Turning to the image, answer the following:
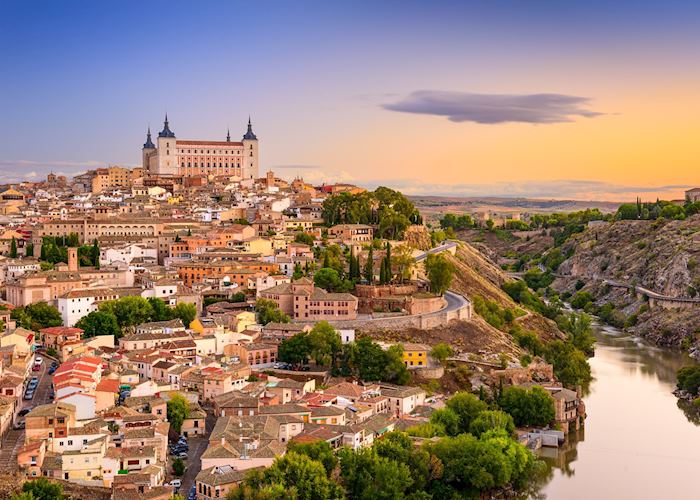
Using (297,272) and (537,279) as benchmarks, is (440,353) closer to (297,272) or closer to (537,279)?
(297,272)

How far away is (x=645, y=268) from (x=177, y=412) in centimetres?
4073

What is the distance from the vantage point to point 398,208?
4578 cm

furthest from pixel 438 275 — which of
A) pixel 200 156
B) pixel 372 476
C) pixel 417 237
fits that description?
pixel 200 156

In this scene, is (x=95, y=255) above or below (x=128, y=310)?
above

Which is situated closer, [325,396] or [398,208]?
[325,396]

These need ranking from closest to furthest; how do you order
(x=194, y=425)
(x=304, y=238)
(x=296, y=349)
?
(x=194, y=425) → (x=296, y=349) → (x=304, y=238)

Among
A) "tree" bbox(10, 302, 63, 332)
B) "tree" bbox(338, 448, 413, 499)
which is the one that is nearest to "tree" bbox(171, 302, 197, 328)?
"tree" bbox(10, 302, 63, 332)

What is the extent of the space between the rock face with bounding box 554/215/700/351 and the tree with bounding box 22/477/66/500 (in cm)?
3127

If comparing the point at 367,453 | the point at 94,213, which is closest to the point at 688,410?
the point at 367,453

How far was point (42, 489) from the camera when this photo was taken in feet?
55.4

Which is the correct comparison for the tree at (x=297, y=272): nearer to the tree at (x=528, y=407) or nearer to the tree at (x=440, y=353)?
the tree at (x=440, y=353)

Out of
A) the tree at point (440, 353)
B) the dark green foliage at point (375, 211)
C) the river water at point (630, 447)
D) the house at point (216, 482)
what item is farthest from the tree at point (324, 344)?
the dark green foliage at point (375, 211)

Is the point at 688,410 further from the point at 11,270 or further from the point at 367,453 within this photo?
the point at 11,270

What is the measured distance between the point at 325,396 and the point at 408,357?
17.5 feet
